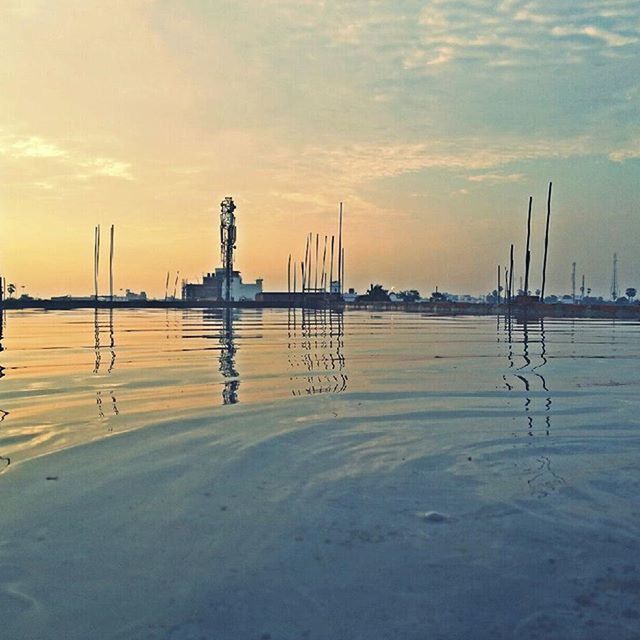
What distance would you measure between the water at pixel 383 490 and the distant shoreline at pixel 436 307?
48.4 m

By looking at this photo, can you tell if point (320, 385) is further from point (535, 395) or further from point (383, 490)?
point (383, 490)

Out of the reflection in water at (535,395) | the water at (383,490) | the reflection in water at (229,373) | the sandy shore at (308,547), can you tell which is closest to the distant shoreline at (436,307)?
the reflection in water at (535,395)

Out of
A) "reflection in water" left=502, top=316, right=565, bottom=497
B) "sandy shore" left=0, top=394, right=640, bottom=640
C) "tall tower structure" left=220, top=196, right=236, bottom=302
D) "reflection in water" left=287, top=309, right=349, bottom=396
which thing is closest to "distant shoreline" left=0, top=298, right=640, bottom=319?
"tall tower structure" left=220, top=196, right=236, bottom=302

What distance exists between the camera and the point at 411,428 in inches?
360

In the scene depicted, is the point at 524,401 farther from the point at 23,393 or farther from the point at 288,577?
the point at 23,393

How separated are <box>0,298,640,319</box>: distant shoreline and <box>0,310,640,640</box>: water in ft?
159

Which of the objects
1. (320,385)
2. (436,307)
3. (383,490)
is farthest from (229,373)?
(436,307)

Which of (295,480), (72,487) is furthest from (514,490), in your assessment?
(72,487)

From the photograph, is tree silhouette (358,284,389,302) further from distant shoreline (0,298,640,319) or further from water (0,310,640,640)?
water (0,310,640,640)

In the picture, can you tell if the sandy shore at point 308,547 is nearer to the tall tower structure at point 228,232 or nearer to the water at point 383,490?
the water at point 383,490

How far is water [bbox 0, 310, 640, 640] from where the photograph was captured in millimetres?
4000

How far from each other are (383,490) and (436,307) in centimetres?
8003

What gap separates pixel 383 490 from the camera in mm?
6258

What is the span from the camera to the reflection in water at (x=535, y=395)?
664 cm
